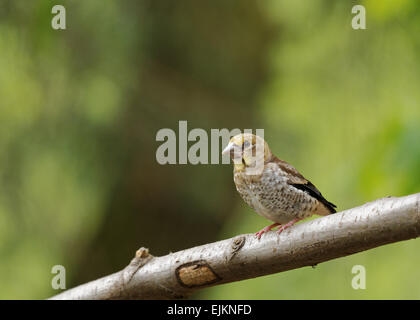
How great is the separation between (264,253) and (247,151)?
2.83ft

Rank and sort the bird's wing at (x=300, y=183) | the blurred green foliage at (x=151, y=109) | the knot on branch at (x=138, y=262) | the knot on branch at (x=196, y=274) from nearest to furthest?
1. the knot on branch at (x=196, y=274)
2. the knot on branch at (x=138, y=262)
3. the bird's wing at (x=300, y=183)
4. the blurred green foliage at (x=151, y=109)

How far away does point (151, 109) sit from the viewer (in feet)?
20.9

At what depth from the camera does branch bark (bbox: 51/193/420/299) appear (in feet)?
9.21

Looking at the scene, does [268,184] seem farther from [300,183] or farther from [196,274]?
[196,274]

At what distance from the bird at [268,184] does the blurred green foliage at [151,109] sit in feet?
4.93

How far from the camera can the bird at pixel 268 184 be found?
3.87 metres

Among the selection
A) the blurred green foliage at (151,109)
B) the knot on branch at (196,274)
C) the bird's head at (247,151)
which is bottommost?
the knot on branch at (196,274)

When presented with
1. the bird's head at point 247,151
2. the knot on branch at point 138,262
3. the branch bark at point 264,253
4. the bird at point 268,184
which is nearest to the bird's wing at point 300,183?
the bird at point 268,184

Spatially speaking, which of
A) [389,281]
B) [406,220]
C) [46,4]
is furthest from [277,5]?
[406,220]

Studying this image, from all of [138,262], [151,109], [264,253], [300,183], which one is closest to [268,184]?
[300,183]

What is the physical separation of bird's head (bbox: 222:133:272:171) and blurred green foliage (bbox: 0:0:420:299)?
64.3 inches

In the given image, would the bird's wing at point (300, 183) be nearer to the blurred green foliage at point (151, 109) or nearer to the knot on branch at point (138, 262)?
the knot on branch at point (138, 262)

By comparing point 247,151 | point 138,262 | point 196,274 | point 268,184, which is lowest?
point 196,274
